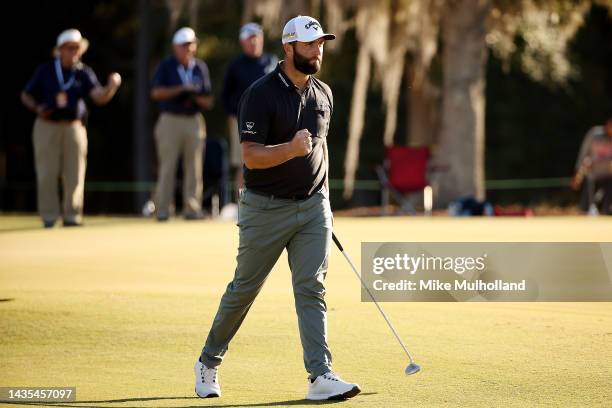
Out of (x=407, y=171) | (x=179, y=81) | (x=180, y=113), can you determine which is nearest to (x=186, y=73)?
(x=179, y=81)

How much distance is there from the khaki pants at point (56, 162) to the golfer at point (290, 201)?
8.77 meters

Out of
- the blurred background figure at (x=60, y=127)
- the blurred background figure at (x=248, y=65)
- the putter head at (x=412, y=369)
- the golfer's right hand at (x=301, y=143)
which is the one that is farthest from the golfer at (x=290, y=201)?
the blurred background figure at (x=60, y=127)

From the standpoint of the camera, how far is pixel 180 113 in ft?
54.9

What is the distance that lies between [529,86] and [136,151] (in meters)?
10.4

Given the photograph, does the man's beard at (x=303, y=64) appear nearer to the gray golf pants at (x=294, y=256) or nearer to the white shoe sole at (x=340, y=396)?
the gray golf pants at (x=294, y=256)

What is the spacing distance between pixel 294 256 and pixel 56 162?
9.03 metres

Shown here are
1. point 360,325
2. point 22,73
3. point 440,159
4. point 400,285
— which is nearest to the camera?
point 360,325

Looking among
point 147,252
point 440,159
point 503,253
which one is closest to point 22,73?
point 440,159

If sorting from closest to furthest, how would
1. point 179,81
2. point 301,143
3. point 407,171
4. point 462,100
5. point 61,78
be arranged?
point 301,143
point 61,78
point 179,81
point 407,171
point 462,100

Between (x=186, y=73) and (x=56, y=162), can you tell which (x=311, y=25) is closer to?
(x=56, y=162)

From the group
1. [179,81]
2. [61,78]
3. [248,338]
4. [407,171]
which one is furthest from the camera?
[407,171]

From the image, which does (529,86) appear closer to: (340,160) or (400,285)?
(340,160)

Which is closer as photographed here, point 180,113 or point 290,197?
point 290,197

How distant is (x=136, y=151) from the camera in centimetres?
3172
